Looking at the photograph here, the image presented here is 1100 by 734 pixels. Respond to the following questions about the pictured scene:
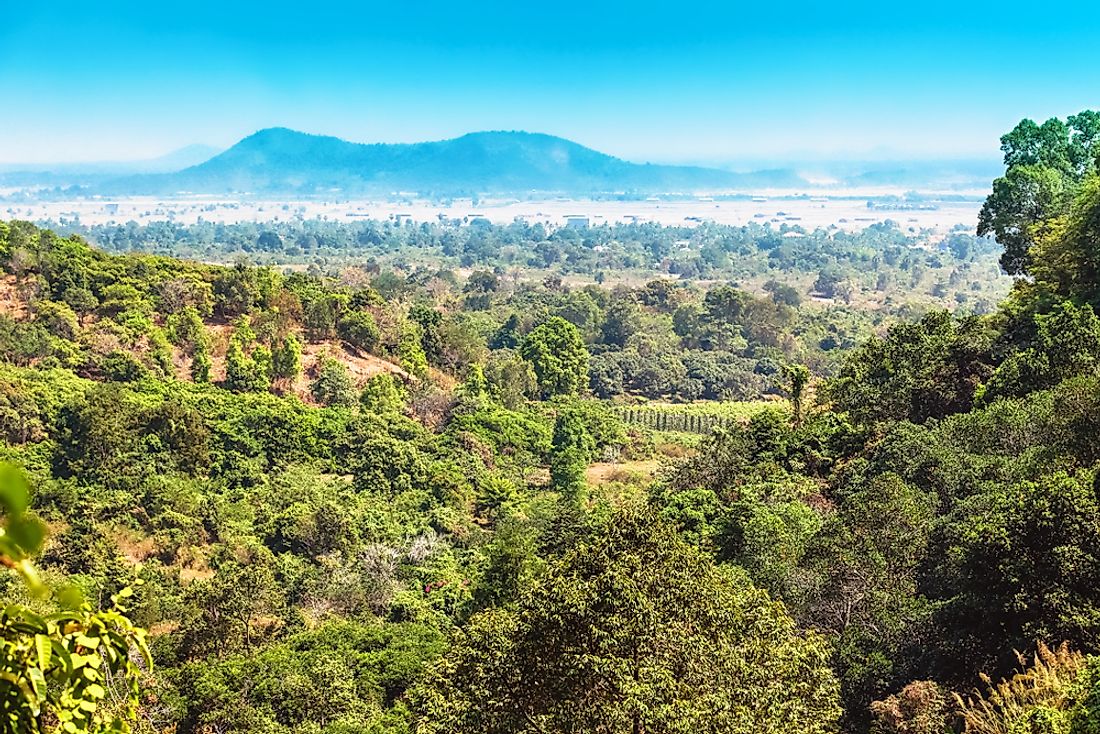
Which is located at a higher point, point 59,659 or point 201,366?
point 59,659

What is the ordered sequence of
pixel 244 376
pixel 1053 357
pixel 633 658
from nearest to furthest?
1. pixel 633 658
2. pixel 1053 357
3. pixel 244 376

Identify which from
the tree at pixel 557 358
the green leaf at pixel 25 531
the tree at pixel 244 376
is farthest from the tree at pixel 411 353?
the green leaf at pixel 25 531

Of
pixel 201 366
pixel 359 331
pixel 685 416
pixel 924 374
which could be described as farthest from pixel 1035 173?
pixel 201 366

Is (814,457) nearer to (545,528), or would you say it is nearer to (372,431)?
(545,528)

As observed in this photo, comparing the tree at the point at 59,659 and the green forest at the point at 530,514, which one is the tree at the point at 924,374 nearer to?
the green forest at the point at 530,514

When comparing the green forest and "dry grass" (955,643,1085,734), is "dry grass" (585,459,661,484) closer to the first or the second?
the green forest

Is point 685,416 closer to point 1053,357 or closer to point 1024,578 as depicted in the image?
point 1053,357

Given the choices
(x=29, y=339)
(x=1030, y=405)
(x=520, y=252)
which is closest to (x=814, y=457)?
(x=1030, y=405)
